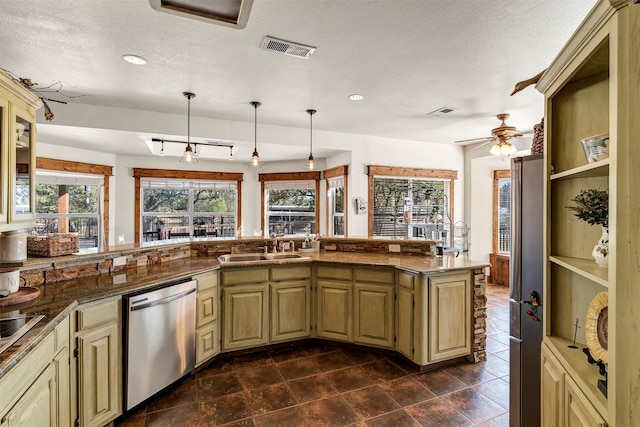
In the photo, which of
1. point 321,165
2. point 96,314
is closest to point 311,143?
point 321,165

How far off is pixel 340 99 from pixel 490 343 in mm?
3061

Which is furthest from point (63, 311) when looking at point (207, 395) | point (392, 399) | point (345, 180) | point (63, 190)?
point (63, 190)

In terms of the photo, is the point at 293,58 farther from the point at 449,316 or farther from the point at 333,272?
the point at 449,316

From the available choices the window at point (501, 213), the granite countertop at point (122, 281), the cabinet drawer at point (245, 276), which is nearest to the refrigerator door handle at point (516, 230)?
the granite countertop at point (122, 281)

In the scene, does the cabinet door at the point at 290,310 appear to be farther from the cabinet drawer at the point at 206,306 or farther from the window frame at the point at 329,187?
the window frame at the point at 329,187

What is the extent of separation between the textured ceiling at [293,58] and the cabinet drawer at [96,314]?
176 cm

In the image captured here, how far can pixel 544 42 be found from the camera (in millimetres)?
2322

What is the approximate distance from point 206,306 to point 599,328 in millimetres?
2661

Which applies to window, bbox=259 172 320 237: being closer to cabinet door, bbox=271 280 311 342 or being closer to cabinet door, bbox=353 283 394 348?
cabinet door, bbox=271 280 311 342

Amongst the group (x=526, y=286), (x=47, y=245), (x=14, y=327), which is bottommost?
(x=14, y=327)

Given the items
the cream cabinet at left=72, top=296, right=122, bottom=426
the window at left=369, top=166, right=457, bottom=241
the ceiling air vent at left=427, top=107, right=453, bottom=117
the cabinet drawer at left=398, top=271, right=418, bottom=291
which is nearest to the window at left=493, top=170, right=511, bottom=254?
the window at left=369, top=166, right=457, bottom=241

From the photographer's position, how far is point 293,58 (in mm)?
2564

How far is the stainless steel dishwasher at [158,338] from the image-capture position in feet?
7.22

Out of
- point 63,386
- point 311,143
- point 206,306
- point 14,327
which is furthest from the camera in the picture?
point 311,143
